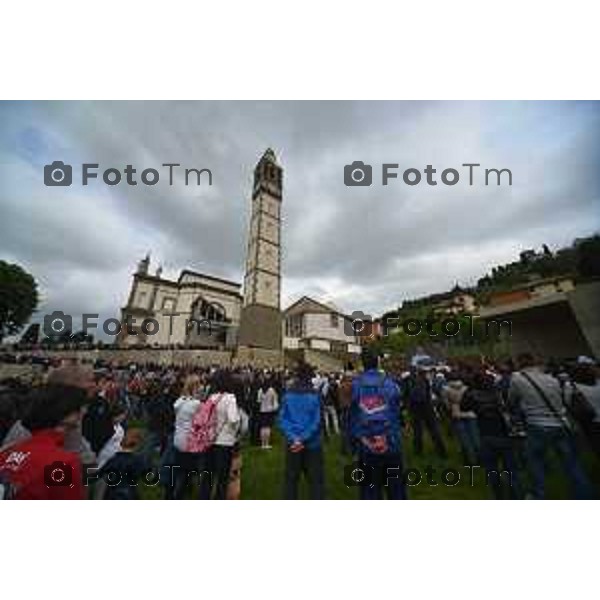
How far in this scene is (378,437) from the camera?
4.15 meters

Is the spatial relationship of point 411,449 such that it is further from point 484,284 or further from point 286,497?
point 484,284

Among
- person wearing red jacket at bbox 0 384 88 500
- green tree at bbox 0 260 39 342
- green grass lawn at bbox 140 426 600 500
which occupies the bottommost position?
green grass lawn at bbox 140 426 600 500

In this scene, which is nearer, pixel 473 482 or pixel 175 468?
pixel 175 468

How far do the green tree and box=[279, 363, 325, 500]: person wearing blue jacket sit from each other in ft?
121

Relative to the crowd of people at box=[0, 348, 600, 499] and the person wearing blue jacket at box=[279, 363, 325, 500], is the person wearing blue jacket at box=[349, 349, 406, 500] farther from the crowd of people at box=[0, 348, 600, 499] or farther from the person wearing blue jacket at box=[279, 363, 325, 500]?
the person wearing blue jacket at box=[279, 363, 325, 500]

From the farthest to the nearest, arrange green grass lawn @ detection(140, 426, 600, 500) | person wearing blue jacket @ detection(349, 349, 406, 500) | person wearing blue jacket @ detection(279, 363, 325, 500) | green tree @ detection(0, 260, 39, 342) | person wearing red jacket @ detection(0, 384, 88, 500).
A: green tree @ detection(0, 260, 39, 342) < green grass lawn @ detection(140, 426, 600, 500) < person wearing blue jacket @ detection(279, 363, 325, 500) < person wearing blue jacket @ detection(349, 349, 406, 500) < person wearing red jacket @ detection(0, 384, 88, 500)

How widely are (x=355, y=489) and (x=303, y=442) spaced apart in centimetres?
186

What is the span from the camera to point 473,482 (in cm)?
569

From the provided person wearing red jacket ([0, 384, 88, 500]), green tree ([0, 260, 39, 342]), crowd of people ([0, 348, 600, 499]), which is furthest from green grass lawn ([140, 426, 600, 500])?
green tree ([0, 260, 39, 342])

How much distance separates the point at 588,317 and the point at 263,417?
1155 centimetres

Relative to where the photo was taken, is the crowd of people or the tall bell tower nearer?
the crowd of people

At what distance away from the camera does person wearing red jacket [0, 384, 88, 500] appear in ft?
7.27

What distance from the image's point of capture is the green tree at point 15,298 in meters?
33.0

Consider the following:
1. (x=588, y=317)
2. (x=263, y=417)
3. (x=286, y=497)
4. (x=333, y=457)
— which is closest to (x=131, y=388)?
(x=263, y=417)
